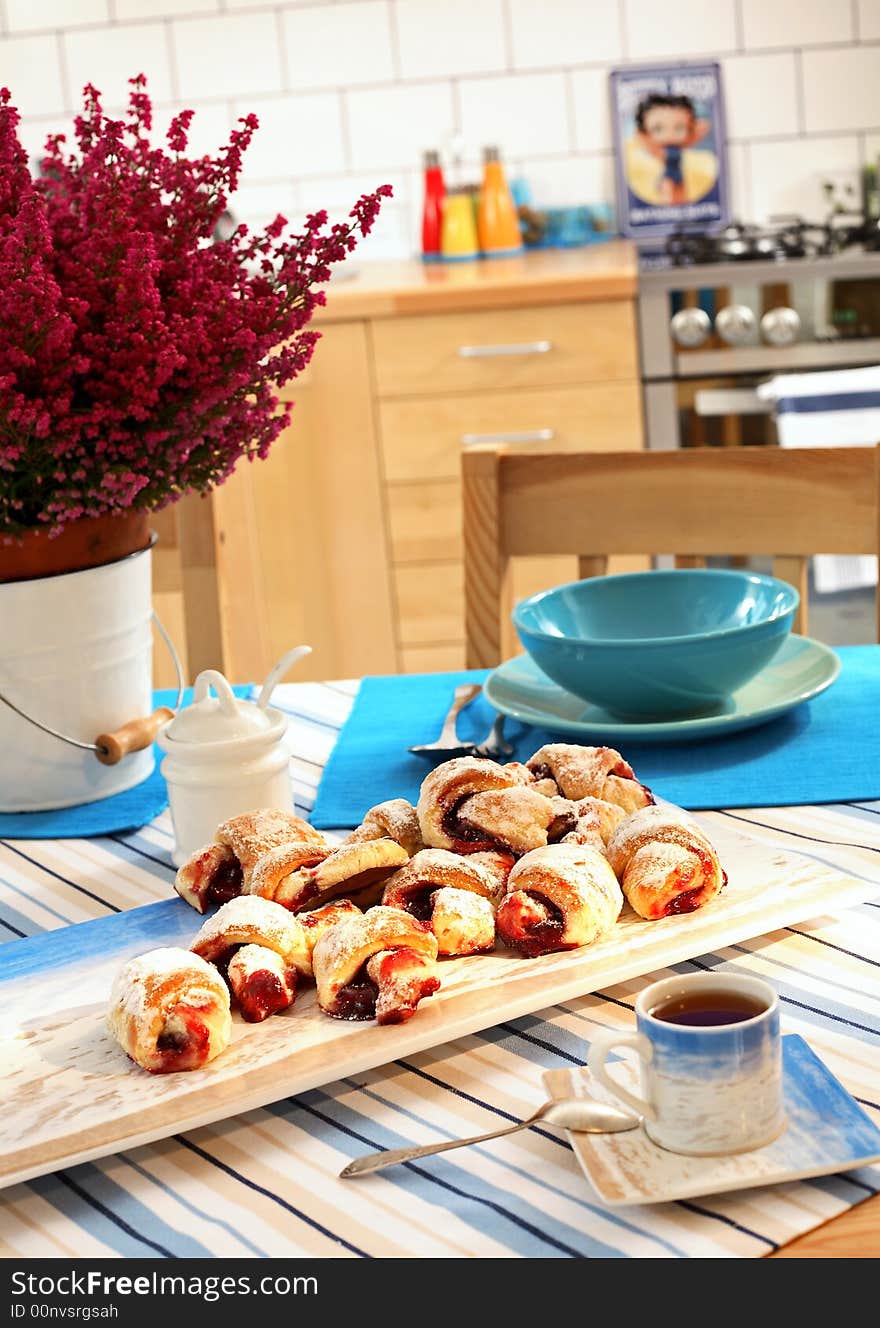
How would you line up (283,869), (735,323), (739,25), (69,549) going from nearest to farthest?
(283,869) < (69,549) < (735,323) < (739,25)

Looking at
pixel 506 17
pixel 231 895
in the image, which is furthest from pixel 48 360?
pixel 506 17

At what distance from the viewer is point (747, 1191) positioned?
0.60 metres

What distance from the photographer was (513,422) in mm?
2740

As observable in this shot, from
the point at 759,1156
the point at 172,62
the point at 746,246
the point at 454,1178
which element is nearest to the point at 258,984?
the point at 454,1178

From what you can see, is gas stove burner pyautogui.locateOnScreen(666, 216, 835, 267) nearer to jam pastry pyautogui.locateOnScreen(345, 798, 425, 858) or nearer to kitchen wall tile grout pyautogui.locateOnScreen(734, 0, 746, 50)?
kitchen wall tile grout pyautogui.locateOnScreen(734, 0, 746, 50)

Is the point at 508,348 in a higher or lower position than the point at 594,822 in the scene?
higher

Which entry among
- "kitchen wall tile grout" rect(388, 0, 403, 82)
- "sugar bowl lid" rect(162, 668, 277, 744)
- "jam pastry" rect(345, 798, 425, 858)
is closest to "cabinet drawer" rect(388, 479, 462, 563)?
"kitchen wall tile grout" rect(388, 0, 403, 82)

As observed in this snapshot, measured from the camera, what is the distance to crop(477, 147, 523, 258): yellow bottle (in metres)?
3.09

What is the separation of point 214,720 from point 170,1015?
33cm

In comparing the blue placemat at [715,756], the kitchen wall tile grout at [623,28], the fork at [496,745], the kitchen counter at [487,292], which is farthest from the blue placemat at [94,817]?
the kitchen wall tile grout at [623,28]

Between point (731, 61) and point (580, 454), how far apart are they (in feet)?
6.17

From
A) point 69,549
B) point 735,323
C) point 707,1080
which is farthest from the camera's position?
point 735,323

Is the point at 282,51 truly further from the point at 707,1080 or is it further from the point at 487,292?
the point at 707,1080

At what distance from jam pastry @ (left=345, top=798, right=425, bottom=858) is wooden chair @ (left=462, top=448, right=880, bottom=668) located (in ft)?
2.23
